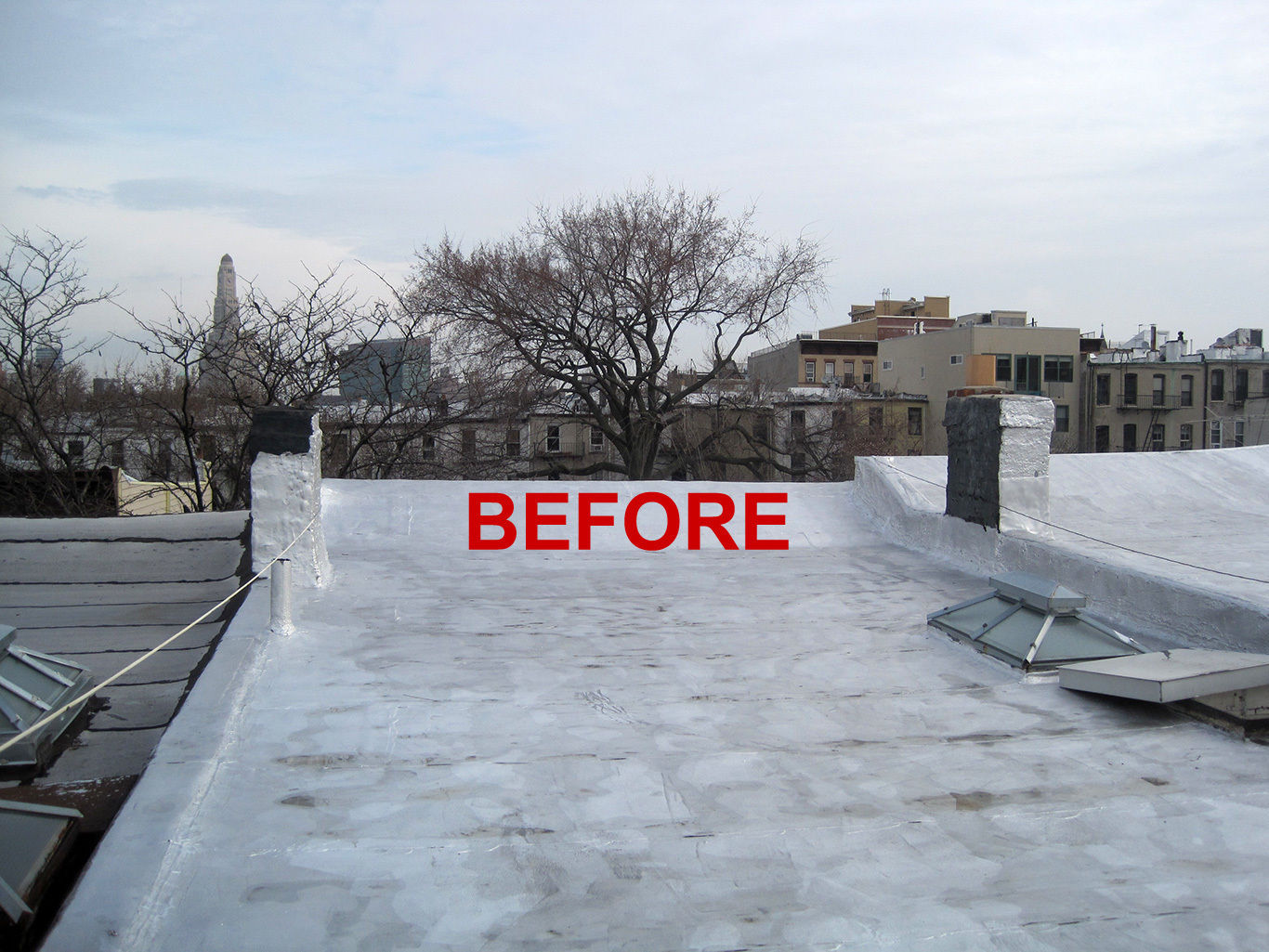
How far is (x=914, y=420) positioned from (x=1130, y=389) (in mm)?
12492

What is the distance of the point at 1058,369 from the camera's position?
1864 inches

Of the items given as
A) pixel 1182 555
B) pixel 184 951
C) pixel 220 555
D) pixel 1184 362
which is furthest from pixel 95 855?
pixel 1184 362

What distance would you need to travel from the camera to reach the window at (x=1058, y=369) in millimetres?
47094

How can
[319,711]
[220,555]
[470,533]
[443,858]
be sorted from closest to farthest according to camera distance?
1. [443,858]
2. [319,711]
3. [220,555]
4. [470,533]

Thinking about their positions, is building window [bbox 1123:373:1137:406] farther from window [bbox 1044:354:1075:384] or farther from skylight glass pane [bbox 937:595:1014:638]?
skylight glass pane [bbox 937:595:1014:638]

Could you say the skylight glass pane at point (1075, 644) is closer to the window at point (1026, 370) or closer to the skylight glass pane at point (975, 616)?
the skylight glass pane at point (975, 616)

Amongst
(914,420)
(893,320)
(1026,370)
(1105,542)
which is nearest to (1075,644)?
(1105,542)

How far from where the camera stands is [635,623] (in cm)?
455

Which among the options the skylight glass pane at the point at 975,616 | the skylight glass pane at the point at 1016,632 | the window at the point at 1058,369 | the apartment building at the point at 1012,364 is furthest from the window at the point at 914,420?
the skylight glass pane at the point at 1016,632

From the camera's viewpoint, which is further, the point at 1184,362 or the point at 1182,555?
the point at 1184,362

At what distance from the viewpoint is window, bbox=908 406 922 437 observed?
45.8m

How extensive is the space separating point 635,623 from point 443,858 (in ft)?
7.72

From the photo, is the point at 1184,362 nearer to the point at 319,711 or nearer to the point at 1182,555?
the point at 1182,555

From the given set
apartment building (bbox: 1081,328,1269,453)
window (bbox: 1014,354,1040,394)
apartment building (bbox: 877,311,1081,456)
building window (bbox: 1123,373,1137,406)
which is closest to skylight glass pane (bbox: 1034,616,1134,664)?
apartment building (bbox: 877,311,1081,456)
